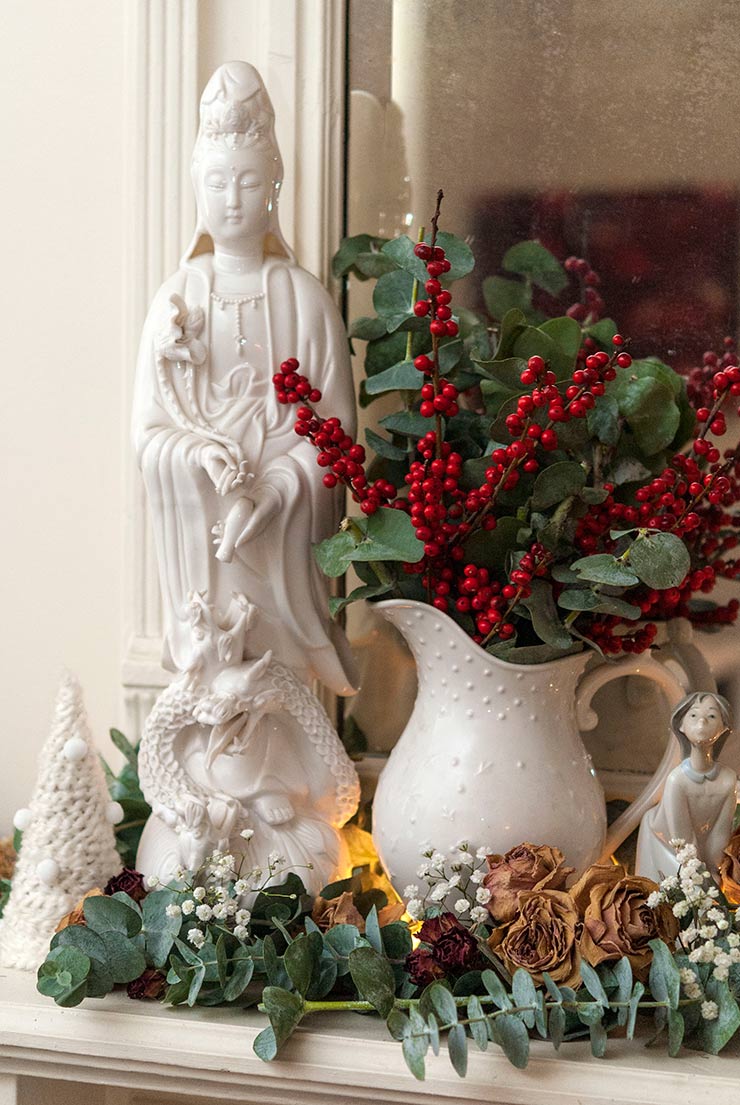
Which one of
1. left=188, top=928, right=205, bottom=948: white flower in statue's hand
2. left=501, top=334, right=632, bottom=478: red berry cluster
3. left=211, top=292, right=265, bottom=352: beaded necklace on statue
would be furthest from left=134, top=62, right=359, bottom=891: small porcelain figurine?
left=501, top=334, right=632, bottom=478: red berry cluster

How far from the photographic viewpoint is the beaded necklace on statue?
108cm

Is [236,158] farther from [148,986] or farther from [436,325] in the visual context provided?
[148,986]

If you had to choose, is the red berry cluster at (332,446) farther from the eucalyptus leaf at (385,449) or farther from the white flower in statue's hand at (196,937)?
the white flower in statue's hand at (196,937)

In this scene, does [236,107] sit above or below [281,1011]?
above

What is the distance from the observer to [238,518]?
1032 millimetres

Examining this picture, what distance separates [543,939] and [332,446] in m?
0.41

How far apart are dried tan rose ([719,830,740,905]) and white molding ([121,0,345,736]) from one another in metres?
0.58

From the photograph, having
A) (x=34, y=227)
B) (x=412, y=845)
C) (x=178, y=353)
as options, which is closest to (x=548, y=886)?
(x=412, y=845)

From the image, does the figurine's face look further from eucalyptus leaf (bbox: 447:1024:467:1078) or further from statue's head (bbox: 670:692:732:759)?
eucalyptus leaf (bbox: 447:1024:467:1078)

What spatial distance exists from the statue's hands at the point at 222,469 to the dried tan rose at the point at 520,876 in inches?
14.8

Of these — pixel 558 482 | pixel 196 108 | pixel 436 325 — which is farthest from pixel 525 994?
pixel 196 108

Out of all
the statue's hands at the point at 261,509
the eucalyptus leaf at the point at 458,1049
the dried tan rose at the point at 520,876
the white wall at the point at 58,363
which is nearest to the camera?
the eucalyptus leaf at the point at 458,1049

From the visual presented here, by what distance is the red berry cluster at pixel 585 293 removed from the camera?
123 cm

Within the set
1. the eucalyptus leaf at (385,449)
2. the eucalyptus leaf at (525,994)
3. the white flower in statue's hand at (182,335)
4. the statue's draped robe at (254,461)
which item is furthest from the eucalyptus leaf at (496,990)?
the white flower in statue's hand at (182,335)
